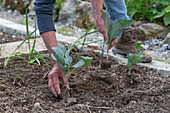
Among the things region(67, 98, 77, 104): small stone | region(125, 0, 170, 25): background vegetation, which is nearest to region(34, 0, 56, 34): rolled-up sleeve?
region(67, 98, 77, 104): small stone

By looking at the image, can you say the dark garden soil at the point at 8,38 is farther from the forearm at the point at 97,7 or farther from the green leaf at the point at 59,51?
the green leaf at the point at 59,51

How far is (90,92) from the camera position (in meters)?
1.61

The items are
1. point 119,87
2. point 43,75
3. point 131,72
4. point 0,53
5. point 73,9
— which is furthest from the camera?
point 73,9

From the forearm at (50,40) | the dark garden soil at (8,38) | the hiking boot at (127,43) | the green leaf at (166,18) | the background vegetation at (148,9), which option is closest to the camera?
the forearm at (50,40)

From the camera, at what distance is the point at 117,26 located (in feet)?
5.72

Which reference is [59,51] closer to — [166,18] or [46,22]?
[46,22]

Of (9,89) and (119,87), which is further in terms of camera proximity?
(119,87)

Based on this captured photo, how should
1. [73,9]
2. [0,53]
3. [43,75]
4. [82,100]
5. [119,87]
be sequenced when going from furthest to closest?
[73,9] < [0,53] < [43,75] < [119,87] < [82,100]

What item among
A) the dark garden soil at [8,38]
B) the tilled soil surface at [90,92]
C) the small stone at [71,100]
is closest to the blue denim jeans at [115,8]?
the tilled soil surface at [90,92]

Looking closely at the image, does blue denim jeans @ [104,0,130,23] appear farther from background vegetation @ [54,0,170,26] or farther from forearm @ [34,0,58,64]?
background vegetation @ [54,0,170,26]

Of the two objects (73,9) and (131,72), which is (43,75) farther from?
(73,9)

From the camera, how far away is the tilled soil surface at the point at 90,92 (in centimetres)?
138

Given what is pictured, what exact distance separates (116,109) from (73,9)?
3.98 m

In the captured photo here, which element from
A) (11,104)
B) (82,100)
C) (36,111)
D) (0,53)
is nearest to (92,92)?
(82,100)
